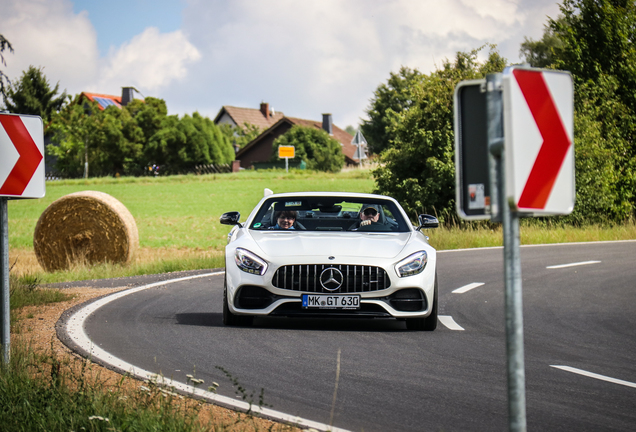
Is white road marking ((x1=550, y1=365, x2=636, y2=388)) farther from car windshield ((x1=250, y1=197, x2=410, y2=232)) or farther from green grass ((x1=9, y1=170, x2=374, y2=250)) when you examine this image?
green grass ((x1=9, y1=170, x2=374, y2=250))

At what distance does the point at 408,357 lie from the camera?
7605mm

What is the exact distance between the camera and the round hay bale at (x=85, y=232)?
1756 centimetres

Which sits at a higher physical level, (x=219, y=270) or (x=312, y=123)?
(x=312, y=123)

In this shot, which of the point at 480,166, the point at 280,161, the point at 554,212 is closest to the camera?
the point at 554,212

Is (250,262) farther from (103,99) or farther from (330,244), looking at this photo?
(103,99)

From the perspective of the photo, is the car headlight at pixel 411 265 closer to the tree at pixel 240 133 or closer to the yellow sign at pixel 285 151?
the yellow sign at pixel 285 151

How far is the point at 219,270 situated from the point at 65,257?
3574mm

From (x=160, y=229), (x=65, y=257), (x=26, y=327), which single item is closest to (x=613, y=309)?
(x=26, y=327)

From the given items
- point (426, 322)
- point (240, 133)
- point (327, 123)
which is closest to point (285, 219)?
point (426, 322)

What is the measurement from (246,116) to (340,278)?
12599cm

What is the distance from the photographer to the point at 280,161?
93688 mm

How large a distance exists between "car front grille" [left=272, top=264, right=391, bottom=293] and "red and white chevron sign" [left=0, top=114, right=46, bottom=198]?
290 centimetres

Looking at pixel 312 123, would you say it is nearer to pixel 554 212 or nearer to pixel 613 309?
pixel 613 309

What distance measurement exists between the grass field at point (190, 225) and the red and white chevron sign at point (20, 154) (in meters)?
9.17
